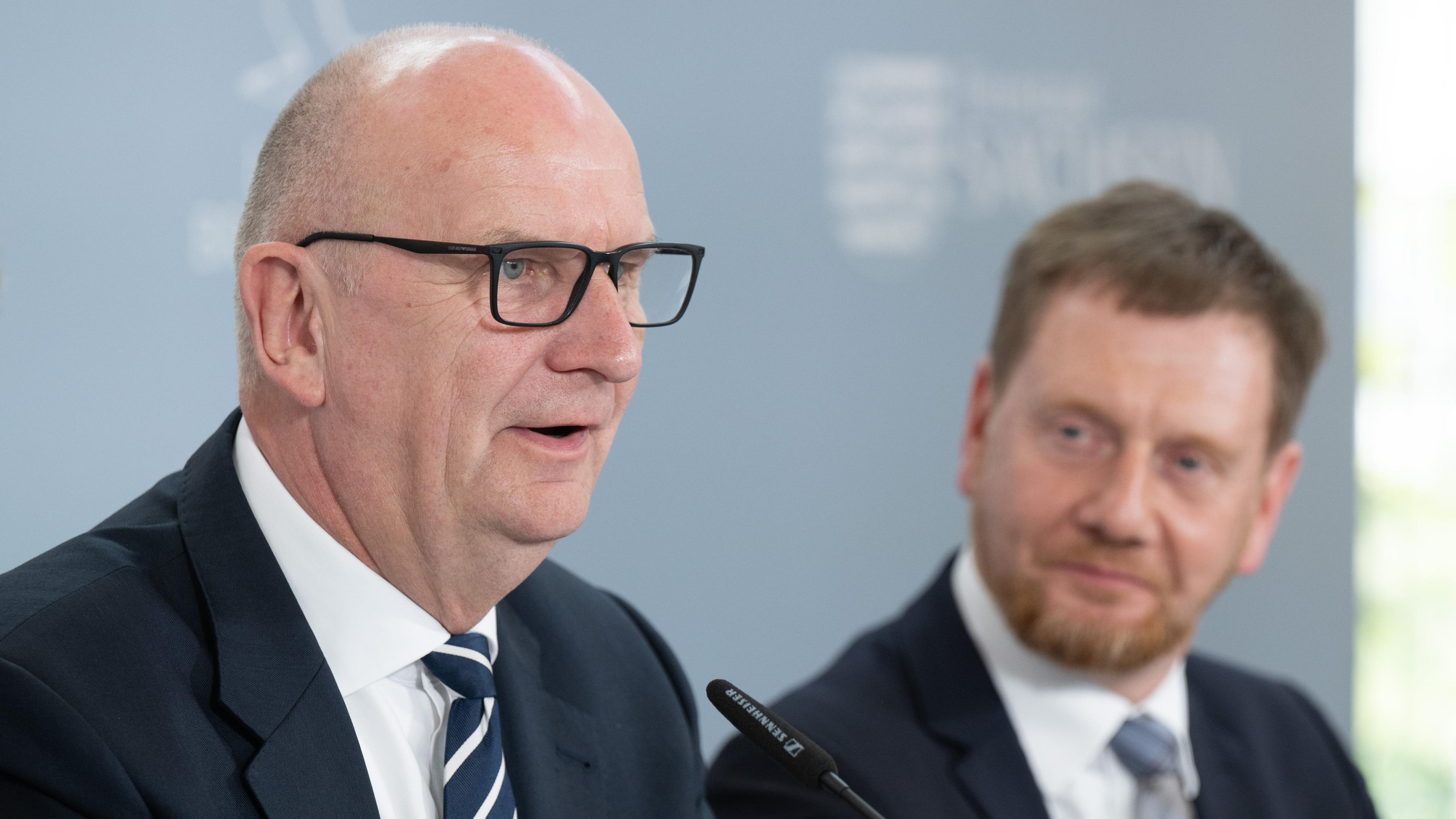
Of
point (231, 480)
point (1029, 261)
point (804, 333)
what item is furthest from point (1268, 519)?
point (231, 480)

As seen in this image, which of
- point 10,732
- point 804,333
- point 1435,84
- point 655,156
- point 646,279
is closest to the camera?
point 10,732

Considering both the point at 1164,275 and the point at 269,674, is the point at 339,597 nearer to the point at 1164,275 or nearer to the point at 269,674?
the point at 269,674

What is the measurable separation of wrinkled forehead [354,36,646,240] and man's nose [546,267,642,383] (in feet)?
0.20

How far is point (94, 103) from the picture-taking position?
171 centimetres

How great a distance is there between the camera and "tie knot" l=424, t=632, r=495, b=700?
1.10m

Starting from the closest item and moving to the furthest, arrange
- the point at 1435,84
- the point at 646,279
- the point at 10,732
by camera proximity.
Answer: the point at 10,732
the point at 646,279
the point at 1435,84

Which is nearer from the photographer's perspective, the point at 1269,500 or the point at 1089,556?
the point at 1089,556

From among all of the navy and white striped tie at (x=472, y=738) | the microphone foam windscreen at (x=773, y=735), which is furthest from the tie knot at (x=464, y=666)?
the microphone foam windscreen at (x=773, y=735)

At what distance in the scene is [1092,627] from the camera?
1.59 metres

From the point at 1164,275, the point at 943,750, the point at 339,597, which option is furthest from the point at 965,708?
the point at 339,597

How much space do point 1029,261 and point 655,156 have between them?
28.9 inches

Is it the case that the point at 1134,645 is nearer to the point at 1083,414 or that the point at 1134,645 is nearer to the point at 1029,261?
the point at 1083,414

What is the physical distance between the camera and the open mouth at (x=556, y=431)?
107cm

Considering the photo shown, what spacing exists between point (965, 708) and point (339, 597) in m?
0.82
